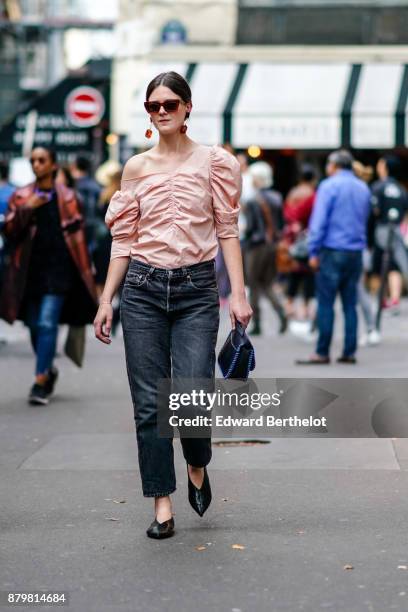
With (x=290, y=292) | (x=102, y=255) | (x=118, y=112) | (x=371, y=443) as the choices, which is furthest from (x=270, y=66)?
(x=371, y=443)

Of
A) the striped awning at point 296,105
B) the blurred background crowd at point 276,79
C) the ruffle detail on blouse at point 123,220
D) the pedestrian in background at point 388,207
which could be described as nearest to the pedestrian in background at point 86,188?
the pedestrian in background at point 388,207

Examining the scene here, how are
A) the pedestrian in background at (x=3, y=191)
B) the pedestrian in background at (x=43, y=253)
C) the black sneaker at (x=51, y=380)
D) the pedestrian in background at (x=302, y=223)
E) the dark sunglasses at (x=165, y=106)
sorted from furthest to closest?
the pedestrian in background at (x=302, y=223)
the pedestrian in background at (x=3, y=191)
the black sneaker at (x=51, y=380)
the pedestrian in background at (x=43, y=253)
the dark sunglasses at (x=165, y=106)

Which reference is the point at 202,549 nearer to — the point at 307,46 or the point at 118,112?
the point at 307,46

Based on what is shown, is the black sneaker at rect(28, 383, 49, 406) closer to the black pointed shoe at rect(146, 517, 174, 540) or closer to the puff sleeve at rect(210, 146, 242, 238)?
the black pointed shoe at rect(146, 517, 174, 540)

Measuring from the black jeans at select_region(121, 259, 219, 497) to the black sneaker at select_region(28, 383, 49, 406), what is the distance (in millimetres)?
4418

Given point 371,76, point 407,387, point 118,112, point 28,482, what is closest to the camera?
point 28,482

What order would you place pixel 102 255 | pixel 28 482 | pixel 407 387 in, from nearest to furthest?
pixel 28 482, pixel 407 387, pixel 102 255

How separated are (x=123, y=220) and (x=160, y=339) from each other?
20.1 inches

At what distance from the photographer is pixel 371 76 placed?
25.2 m

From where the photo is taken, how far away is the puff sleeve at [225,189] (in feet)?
20.5

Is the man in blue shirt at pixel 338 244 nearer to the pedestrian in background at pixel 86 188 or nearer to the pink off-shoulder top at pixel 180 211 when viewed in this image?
the pedestrian in background at pixel 86 188

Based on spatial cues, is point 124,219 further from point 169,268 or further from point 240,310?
point 240,310

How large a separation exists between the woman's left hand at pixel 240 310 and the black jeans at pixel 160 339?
0.39 feet

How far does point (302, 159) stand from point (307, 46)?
1.89 meters
